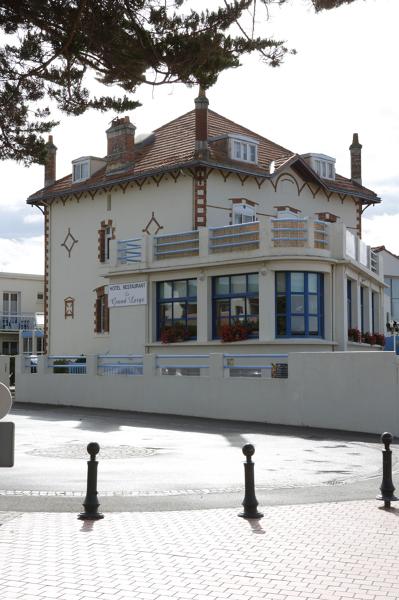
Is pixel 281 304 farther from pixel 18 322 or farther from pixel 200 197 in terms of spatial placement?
pixel 18 322

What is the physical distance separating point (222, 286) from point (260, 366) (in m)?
6.64

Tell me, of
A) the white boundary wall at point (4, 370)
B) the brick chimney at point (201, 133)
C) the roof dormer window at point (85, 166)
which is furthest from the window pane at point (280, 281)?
the roof dormer window at point (85, 166)


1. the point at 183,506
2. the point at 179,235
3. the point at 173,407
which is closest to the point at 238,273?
the point at 179,235

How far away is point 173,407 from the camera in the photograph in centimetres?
2441

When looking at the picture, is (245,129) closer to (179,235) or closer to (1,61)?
(179,235)

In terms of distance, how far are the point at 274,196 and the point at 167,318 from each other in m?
8.56

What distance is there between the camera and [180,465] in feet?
44.3

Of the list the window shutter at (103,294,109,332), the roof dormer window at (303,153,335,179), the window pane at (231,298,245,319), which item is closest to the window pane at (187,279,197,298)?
the window pane at (231,298,245,319)

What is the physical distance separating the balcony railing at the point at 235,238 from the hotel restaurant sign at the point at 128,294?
11.5 feet

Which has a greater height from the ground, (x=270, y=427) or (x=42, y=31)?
(x=42, y=31)

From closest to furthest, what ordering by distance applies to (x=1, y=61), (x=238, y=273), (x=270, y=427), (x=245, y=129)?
(x=1, y=61), (x=270, y=427), (x=238, y=273), (x=245, y=129)

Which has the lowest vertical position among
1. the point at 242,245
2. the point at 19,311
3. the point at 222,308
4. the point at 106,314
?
the point at 222,308

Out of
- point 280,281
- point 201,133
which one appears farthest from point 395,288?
point 280,281

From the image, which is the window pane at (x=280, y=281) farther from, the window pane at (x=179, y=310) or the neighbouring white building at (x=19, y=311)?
the neighbouring white building at (x=19, y=311)
